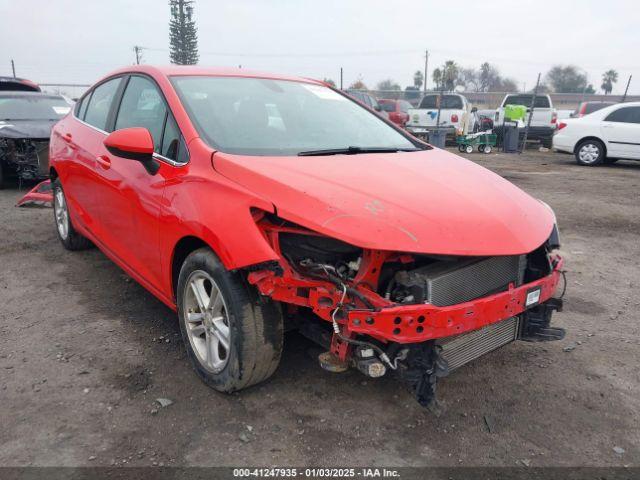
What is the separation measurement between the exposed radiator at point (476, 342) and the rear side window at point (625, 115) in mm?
11480

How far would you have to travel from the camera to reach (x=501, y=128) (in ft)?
54.7

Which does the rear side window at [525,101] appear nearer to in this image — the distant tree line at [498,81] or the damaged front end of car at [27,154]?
the damaged front end of car at [27,154]

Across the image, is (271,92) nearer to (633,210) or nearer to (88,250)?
(88,250)

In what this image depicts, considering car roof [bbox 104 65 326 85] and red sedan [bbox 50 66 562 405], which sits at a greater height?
car roof [bbox 104 65 326 85]

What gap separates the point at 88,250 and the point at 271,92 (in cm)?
278

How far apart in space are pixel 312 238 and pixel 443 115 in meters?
15.8

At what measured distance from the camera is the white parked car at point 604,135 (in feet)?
39.0

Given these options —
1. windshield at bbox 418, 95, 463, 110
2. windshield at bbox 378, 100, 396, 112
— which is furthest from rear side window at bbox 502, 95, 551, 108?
windshield at bbox 378, 100, 396, 112

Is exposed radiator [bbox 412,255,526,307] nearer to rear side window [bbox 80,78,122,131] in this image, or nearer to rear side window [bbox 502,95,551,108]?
rear side window [bbox 80,78,122,131]

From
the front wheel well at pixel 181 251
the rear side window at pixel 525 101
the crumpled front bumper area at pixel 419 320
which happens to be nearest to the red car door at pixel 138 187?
the front wheel well at pixel 181 251

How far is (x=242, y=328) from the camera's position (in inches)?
95.0

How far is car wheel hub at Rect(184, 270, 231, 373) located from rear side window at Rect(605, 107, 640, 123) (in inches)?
487

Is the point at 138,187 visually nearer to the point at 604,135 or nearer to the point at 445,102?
the point at 604,135

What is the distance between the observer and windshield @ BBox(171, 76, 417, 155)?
2.86 metres
